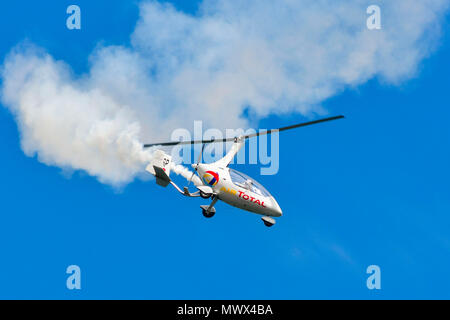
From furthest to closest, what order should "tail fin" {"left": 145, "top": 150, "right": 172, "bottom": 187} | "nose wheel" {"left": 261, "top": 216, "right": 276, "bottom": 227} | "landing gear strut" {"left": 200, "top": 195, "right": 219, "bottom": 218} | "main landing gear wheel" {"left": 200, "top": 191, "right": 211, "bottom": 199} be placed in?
"landing gear strut" {"left": 200, "top": 195, "right": 219, "bottom": 218}
"nose wheel" {"left": 261, "top": 216, "right": 276, "bottom": 227}
"tail fin" {"left": 145, "top": 150, "right": 172, "bottom": 187}
"main landing gear wheel" {"left": 200, "top": 191, "right": 211, "bottom": 199}

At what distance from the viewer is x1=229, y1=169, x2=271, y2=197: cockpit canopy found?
6212 centimetres

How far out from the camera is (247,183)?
62.3 m

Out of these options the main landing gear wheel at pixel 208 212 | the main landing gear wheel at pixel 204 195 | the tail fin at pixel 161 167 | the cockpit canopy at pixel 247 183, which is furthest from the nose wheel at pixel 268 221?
the tail fin at pixel 161 167

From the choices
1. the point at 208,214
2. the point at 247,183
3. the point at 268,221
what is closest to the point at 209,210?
the point at 208,214

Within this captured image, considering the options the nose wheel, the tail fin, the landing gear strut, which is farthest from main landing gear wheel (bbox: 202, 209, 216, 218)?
the nose wheel

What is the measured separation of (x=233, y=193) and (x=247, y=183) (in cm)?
188

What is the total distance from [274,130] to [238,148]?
510cm

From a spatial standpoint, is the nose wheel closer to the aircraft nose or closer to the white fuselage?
the white fuselage

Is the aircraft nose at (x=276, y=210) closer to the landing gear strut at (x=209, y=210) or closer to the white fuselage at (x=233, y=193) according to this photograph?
the white fuselage at (x=233, y=193)

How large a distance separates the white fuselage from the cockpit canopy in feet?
0.57

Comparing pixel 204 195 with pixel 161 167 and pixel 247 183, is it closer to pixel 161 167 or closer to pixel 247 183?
pixel 247 183

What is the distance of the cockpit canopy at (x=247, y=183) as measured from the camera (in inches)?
2446

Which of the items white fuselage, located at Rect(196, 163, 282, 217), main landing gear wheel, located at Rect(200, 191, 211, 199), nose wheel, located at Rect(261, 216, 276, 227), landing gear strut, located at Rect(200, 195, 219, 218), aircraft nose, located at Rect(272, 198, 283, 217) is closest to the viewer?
main landing gear wheel, located at Rect(200, 191, 211, 199)
